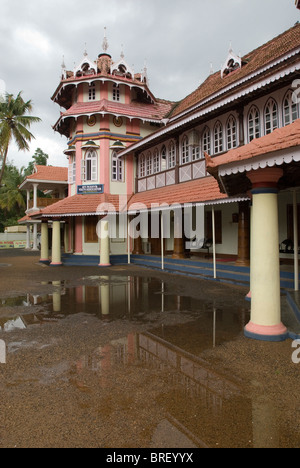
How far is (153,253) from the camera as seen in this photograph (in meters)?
17.6

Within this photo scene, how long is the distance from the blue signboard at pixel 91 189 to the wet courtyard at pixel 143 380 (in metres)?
11.3

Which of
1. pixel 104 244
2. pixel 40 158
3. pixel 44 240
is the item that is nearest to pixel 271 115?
pixel 104 244

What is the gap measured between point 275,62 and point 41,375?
10366 millimetres

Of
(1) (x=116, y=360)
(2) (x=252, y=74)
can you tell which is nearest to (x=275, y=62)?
(2) (x=252, y=74)

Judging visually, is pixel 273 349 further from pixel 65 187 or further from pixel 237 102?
pixel 65 187

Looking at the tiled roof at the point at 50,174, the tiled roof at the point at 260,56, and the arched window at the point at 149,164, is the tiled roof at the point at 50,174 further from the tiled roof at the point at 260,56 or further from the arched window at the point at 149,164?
the tiled roof at the point at 260,56

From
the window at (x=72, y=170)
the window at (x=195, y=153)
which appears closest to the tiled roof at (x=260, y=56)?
the window at (x=195, y=153)

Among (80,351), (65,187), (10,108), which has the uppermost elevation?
(10,108)

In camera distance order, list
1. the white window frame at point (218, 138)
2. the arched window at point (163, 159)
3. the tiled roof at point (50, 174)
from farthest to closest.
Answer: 1. the tiled roof at point (50, 174)
2. the arched window at point (163, 159)
3. the white window frame at point (218, 138)

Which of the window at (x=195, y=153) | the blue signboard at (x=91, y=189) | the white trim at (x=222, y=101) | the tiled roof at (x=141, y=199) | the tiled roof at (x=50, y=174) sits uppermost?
the tiled roof at (x=50, y=174)

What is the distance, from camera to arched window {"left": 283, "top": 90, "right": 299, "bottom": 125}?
955 centimetres

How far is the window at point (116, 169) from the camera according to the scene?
18.0 metres

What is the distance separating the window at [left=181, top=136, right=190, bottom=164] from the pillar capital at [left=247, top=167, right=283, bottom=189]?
930 centimetres

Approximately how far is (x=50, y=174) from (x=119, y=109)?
457 inches
